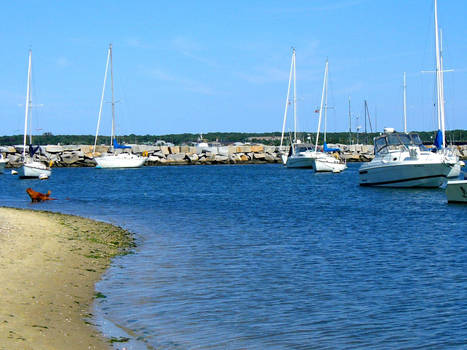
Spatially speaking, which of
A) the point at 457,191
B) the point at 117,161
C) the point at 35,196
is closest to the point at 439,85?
the point at 457,191

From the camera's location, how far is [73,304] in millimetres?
11492

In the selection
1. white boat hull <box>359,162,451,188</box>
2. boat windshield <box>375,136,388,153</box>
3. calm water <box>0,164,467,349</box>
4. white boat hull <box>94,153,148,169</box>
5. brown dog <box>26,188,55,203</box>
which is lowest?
calm water <box>0,164,467,349</box>

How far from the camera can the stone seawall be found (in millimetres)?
110312

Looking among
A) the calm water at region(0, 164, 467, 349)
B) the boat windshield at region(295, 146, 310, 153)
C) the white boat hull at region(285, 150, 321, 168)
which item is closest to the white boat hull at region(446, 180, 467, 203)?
the calm water at region(0, 164, 467, 349)

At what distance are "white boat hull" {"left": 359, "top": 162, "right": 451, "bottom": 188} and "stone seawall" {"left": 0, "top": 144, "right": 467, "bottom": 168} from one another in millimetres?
68944

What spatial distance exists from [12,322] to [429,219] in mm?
20491

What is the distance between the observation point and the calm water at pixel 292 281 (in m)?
10.3

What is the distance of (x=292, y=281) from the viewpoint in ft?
47.1

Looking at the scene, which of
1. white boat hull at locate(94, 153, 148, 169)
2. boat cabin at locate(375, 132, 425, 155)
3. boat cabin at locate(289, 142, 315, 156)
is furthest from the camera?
white boat hull at locate(94, 153, 148, 169)

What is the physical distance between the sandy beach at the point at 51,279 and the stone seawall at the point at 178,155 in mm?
89040

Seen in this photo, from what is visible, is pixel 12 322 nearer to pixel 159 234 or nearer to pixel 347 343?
pixel 347 343

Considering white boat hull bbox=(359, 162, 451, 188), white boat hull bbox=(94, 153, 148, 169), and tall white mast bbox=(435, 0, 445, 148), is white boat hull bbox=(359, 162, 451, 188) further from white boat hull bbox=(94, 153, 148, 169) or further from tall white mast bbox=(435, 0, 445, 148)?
white boat hull bbox=(94, 153, 148, 169)

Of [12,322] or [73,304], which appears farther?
[73,304]

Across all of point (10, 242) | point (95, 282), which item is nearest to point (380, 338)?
point (95, 282)
